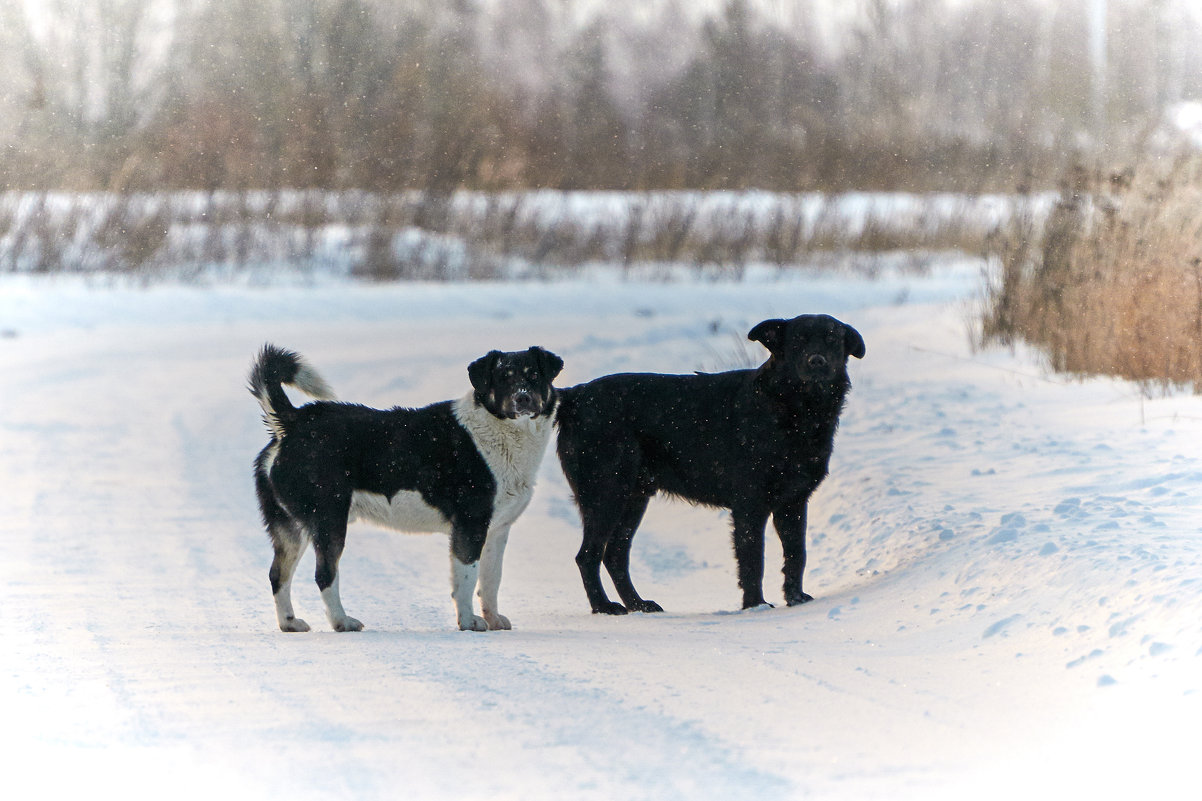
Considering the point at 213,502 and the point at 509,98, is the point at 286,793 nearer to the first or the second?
the point at 213,502

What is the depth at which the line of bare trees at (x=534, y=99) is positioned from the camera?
21828 mm

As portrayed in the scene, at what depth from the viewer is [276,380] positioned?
602 centimetres

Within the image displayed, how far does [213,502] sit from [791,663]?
18.2 feet

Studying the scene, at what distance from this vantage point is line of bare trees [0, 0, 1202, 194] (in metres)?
21.8

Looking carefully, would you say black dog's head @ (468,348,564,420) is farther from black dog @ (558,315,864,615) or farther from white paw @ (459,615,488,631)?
white paw @ (459,615,488,631)

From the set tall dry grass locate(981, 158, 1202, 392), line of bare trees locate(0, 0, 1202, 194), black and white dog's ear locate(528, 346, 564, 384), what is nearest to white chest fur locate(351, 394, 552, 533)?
black and white dog's ear locate(528, 346, 564, 384)

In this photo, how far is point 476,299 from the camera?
1681 centimetres

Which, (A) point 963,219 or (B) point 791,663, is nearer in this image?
(B) point 791,663

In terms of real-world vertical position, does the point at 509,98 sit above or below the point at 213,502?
above

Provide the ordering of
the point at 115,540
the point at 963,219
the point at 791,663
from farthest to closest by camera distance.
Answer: the point at 963,219 < the point at 115,540 < the point at 791,663

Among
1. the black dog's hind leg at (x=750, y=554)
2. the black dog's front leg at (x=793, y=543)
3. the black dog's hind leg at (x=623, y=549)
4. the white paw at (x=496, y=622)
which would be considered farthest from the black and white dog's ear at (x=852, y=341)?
the white paw at (x=496, y=622)

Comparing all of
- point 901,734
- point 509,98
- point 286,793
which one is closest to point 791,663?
point 901,734

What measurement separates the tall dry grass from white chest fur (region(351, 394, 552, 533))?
5.42 metres

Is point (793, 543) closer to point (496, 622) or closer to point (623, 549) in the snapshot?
point (623, 549)
